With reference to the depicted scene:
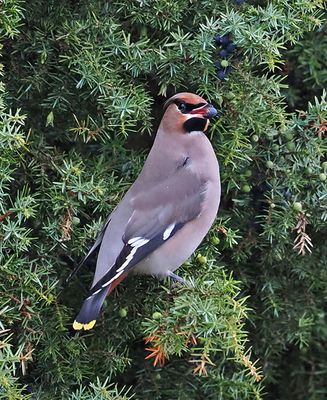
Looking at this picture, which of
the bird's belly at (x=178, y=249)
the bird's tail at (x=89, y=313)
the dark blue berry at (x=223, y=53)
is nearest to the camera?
the bird's tail at (x=89, y=313)

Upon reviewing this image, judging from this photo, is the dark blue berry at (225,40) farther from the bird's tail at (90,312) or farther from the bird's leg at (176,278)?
the bird's tail at (90,312)

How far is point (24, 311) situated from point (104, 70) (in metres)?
0.72

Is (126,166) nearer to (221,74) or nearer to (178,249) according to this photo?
(178,249)

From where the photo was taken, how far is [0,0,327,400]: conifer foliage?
260 cm

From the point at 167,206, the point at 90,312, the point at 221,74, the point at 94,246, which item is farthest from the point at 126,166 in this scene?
the point at 90,312

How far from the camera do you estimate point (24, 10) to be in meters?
2.73

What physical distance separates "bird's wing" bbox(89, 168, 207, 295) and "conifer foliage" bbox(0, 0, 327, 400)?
88 millimetres

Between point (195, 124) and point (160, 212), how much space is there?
0.99 ft

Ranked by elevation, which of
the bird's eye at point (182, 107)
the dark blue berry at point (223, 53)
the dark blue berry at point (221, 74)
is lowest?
the bird's eye at point (182, 107)

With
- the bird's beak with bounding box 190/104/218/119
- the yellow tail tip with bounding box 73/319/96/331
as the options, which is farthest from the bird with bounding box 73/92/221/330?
the yellow tail tip with bounding box 73/319/96/331

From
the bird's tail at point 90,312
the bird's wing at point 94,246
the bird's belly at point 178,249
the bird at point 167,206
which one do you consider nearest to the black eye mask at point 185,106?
the bird at point 167,206

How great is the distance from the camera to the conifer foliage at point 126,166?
2.60 meters

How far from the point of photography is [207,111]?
2758mm

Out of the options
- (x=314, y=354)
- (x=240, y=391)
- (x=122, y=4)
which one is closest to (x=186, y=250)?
(x=240, y=391)
